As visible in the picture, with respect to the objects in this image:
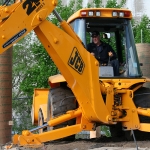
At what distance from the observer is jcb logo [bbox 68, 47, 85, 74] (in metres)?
7.51

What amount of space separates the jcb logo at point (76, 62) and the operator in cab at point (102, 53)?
137cm

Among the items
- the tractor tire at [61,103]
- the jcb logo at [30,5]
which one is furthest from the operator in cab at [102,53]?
the jcb logo at [30,5]

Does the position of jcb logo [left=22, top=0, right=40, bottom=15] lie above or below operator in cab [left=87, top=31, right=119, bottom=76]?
above

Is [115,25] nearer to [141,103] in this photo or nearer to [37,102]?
[141,103]

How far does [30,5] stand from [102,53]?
7.54ft

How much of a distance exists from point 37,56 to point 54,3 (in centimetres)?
1223

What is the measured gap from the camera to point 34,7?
7.20 m

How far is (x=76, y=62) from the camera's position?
7.56 metres

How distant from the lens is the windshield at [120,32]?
8.98 m

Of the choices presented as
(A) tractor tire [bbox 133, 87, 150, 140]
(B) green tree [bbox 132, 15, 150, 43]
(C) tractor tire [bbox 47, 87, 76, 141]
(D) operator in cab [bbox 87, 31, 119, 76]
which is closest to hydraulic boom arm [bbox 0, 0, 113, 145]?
(C) tractor tire [bbox 47, 87, 76, 141]

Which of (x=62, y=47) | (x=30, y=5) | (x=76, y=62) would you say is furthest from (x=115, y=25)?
(x=30, y=5)

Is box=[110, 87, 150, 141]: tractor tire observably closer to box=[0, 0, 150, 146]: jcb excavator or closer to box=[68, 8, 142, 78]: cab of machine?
box=[0, 0, 150, 146]: jcb excavator

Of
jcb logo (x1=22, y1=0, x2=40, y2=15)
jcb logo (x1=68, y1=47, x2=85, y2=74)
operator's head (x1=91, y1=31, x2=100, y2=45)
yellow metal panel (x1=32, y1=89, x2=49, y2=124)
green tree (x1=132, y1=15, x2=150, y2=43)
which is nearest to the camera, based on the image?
jcb logo (x1=22, y1=0, x2=40, y2=15)

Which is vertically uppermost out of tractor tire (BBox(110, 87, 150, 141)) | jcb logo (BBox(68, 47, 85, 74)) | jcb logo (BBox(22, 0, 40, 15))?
jcb logo (BBox(22, 0, 40, 15))
